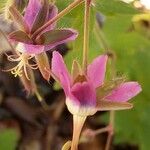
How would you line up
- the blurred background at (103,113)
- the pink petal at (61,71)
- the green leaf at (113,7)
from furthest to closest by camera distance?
the blurred background at (103,113) < the green leaf at (113,7) < the pink petal at (61,71)

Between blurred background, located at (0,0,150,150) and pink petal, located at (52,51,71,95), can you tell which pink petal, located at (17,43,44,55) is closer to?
pink petal, located at (52,51,71,95)

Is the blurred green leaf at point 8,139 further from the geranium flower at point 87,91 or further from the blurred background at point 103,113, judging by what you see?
the geranium flower at point 87,91

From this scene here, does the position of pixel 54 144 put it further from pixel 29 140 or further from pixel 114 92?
pixel 114 92

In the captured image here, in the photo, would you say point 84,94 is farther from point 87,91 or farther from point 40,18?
point 40,18

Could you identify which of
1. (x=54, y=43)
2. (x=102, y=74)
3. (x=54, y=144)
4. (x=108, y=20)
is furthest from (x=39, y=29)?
(x=54, y=144)

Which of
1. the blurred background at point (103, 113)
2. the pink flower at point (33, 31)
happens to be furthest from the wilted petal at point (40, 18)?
the blurred background at point (103, 113)

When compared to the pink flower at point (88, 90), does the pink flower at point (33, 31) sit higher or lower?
higher
